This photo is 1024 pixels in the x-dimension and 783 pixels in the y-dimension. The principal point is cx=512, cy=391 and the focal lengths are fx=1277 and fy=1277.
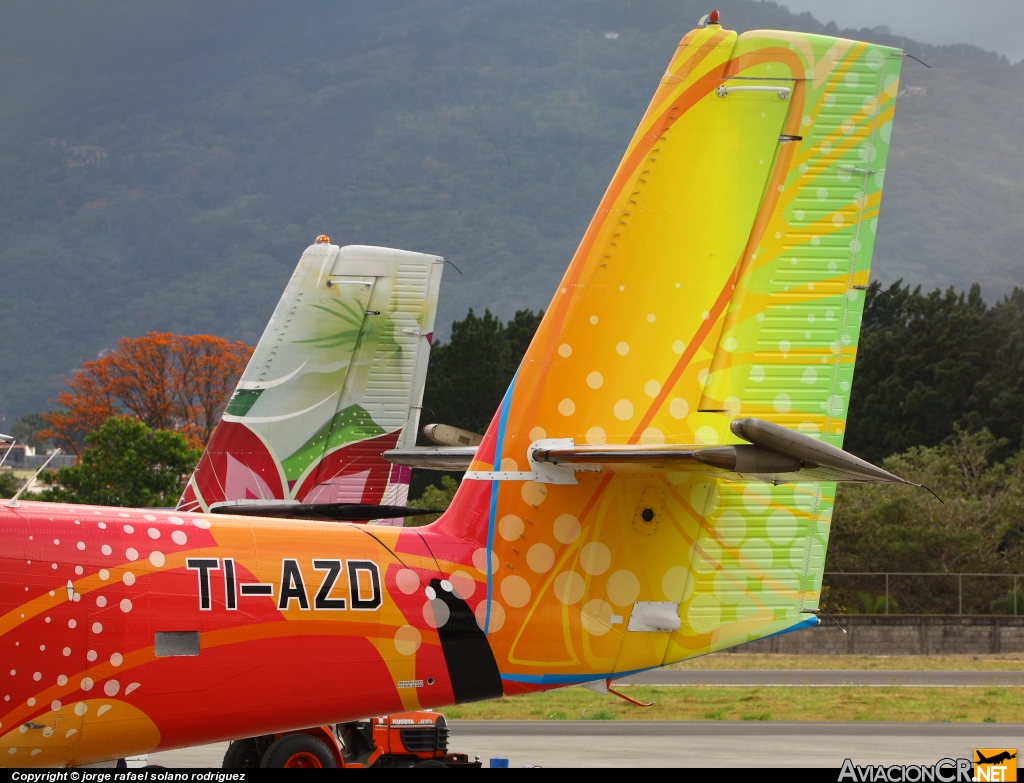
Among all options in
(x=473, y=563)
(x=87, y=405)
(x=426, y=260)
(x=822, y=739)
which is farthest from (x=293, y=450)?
(x=87, y=405)

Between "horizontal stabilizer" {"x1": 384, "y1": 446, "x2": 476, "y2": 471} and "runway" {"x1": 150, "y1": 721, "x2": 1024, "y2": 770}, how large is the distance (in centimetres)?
524

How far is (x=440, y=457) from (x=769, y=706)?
522 inches

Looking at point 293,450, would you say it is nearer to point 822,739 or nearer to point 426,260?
point 426,260

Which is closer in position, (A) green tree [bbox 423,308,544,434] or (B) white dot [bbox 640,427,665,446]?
(B) white dot [bbox 640,427,665,446]

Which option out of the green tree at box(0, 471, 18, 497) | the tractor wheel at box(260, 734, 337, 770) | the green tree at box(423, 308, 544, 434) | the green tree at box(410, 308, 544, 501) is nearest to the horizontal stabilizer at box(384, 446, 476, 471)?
the tractor wheel at box(260, 734, 337, 770)

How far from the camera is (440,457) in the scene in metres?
9.10

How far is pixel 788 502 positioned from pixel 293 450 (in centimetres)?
930

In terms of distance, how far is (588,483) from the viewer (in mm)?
7945

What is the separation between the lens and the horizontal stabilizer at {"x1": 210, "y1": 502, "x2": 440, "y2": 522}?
1050cm

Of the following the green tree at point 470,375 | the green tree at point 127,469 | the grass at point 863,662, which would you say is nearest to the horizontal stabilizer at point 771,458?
the grass at point 863,662

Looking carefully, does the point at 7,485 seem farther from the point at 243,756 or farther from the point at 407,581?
the point at 407,581

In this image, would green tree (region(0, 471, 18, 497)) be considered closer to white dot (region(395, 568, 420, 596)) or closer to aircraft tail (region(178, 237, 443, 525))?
aircraft tail (region(178, 237, 443, 525))

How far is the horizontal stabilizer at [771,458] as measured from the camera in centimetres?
600

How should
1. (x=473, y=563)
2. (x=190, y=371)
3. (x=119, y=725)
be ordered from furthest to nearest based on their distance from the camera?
(x=190, y=371) < (x=473, y=563) < (x=119, y=725)
